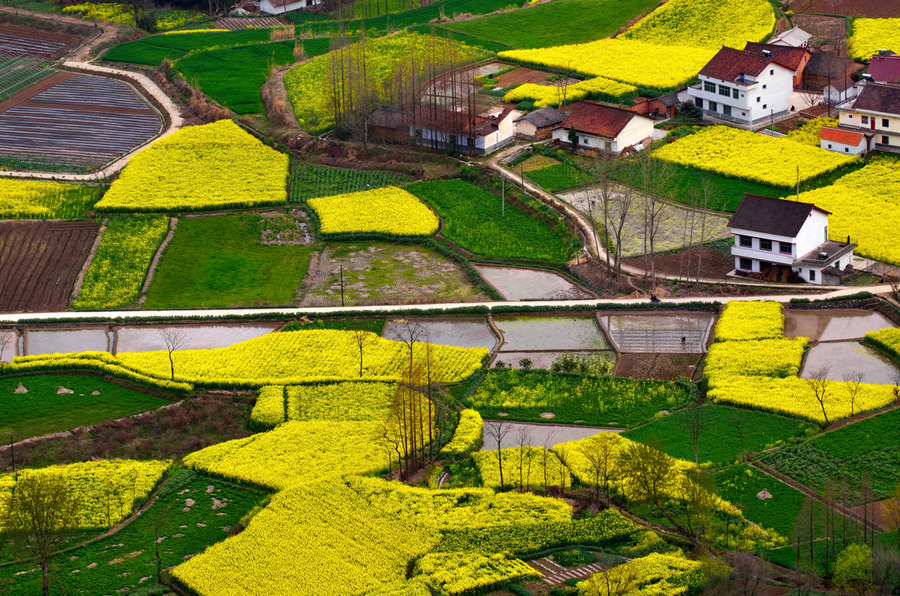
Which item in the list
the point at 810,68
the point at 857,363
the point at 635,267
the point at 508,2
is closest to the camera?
the point at 857,363

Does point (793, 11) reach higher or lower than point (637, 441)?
higher

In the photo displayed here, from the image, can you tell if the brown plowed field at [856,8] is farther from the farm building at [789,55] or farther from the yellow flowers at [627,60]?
the farm building at [789,55]

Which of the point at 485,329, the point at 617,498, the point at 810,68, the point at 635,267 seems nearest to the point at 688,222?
the point at 635,267

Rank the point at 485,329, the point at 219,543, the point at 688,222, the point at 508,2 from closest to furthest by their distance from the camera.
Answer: the point at 219,543
the point at 485,329
the point at 688,222
the point at 508,2

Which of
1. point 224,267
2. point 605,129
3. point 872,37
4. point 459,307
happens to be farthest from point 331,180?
point 872,37

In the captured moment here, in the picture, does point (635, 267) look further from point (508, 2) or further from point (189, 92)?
point (508, 2)

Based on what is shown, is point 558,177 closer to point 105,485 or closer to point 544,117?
point 544,117

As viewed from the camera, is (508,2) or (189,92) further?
(508,2)

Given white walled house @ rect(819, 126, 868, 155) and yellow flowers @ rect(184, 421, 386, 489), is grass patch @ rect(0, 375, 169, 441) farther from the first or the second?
white walled house @ rect(819, 126, 868, 155)
